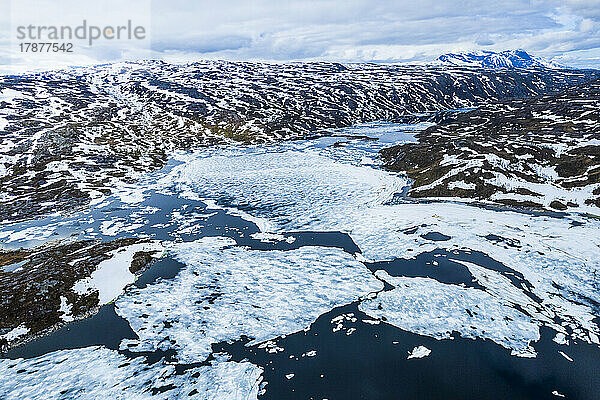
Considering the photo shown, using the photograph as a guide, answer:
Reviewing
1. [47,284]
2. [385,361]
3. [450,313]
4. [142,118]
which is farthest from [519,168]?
[142,118]

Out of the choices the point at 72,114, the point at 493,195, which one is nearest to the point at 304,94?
the point at 72,114

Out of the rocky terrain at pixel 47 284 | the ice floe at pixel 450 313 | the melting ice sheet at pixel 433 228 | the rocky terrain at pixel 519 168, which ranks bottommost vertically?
the rocky terrain at pixel 47 284

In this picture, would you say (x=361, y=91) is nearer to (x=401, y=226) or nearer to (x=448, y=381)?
(x=401, y=226)

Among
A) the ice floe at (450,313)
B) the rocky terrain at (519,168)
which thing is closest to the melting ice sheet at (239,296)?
the ice floe at (450,313)

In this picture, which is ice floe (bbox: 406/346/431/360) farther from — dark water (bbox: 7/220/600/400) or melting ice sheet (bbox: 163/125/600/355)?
melting ice sheet (bbox: 163/125/600/355)

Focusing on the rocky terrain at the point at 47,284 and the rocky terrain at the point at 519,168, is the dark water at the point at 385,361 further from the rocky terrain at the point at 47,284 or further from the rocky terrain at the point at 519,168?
the rocky terrain at the point at 519,168

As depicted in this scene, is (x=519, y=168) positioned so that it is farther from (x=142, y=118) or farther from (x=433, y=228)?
(x=142, y=118)

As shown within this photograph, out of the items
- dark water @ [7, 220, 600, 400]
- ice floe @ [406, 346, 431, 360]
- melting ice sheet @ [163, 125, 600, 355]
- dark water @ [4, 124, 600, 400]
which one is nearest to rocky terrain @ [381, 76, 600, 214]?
melting ice sheet @ [163, 125, 600, 355]

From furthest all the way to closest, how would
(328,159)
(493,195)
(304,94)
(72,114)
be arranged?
(304,94) < (72,114) < (328,159) < (493,195)
